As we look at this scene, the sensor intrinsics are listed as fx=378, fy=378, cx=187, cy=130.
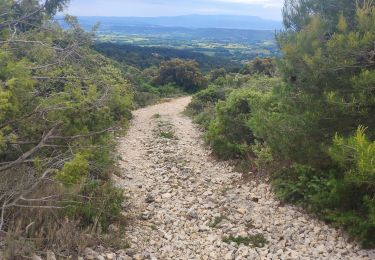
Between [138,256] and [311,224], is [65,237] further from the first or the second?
[311,224]

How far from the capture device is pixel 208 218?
22.0 feet

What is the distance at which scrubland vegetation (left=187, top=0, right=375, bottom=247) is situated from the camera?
16.9 feet

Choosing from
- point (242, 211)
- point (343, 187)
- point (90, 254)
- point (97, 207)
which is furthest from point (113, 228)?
point (343, 187)

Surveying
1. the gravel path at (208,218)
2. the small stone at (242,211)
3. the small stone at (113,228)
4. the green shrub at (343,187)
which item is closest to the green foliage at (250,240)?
the gravel path at (208,218)

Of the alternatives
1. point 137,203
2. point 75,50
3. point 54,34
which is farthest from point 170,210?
point 54,34

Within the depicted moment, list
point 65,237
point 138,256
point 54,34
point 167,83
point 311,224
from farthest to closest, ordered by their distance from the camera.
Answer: point 167,83
point 54,34
point 311,224
point 138,256
point 65,237

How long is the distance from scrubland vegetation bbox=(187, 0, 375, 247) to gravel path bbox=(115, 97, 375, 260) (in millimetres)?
355

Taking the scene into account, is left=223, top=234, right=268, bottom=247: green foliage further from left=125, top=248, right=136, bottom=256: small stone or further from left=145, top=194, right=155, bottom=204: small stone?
left=145, top=194, right=155, bottom=204: small stone

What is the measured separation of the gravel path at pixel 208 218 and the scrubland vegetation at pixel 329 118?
35cm

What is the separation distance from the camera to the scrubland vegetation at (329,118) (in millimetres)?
5137

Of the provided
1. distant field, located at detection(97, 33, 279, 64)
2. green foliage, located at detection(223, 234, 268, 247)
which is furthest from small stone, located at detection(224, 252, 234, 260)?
distant field, located at detection(97, 33, 279, 64)

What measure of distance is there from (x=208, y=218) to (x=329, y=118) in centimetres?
268

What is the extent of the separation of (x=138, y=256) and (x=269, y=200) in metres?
3.00

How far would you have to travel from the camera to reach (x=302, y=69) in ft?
20.4
